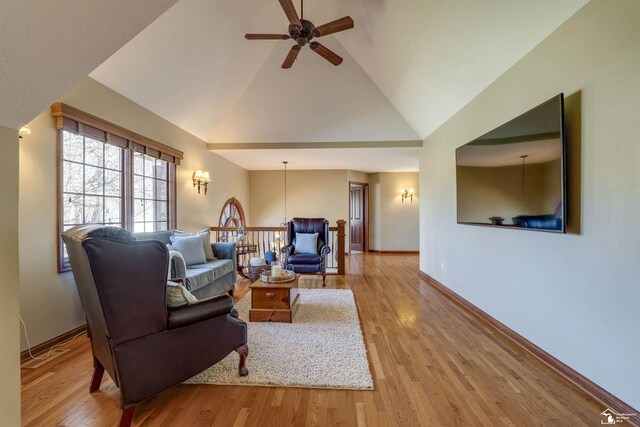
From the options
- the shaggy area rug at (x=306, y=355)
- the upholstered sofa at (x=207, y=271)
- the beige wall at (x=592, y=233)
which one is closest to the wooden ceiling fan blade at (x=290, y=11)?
the beige wall at (x=592, y=233)

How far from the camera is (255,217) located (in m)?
8.12

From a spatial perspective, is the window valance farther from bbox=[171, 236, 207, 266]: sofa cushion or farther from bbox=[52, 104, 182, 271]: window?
bbox=[171, 236, 207, 266]: sofa cushion

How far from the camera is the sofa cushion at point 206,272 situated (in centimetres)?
301

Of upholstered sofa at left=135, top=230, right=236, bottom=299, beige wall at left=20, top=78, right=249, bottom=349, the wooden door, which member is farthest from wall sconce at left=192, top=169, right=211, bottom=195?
the wooden door

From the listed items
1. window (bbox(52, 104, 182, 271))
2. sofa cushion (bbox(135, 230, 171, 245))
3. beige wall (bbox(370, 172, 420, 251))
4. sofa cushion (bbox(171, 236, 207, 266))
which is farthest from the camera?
Answer: beige wall (bbox(370, 172, 420, 251))

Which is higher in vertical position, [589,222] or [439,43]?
[439,43]

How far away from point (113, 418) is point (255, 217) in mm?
6608

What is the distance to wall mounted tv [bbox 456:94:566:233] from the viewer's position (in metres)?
2.00

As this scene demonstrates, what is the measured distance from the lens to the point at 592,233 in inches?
73.0

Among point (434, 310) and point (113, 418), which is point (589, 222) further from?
point (113, 418)

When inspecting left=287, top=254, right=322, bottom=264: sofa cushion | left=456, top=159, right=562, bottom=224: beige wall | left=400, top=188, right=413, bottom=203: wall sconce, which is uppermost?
left=400, top=188, right=413, bottom=203: wall sconce

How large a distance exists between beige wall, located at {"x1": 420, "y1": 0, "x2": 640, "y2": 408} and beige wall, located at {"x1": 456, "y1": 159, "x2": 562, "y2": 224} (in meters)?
0.19

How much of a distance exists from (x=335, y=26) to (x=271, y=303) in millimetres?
2913

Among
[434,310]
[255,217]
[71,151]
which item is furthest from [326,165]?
[71,151]
